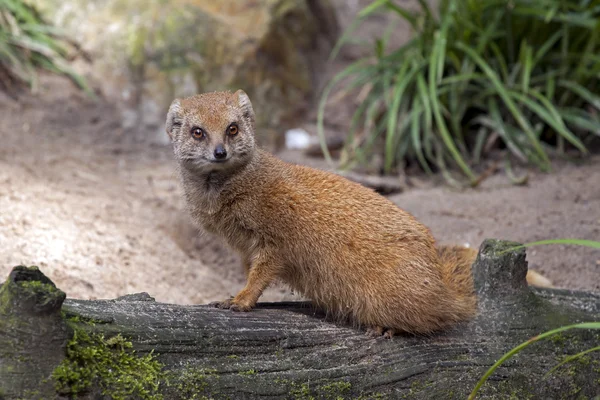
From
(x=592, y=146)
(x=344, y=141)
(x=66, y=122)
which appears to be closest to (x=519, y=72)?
(x=592, y=146)

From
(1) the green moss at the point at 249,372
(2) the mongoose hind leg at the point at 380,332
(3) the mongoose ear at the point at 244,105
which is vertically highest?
(3) the mongoose ear at the point at 244,105

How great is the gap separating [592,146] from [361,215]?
4009 millimetres

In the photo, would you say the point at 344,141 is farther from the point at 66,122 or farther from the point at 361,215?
the point at 361,215

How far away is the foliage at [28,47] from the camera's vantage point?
246 inches

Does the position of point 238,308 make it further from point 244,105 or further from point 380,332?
point 244,105

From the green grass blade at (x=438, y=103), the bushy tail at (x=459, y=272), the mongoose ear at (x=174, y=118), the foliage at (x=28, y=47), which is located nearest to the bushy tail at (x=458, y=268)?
the bushy tail at (x=459, y=272)

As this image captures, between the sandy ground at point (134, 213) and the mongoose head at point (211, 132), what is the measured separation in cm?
115

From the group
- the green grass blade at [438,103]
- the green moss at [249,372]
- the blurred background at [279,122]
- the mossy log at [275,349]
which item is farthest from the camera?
the green grass blade at [438,103]

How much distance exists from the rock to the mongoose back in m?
3.54

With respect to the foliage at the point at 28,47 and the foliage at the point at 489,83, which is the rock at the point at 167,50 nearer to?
the foliage at the point at 28,47

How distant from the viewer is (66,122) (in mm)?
6223

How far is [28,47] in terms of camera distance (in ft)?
21.1

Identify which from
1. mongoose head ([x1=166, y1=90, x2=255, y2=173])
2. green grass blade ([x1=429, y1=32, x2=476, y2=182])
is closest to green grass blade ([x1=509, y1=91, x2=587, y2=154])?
green grass blade ([x1=429, y1=32, x2=476, y2=182])

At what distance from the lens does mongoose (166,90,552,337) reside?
2938mm
